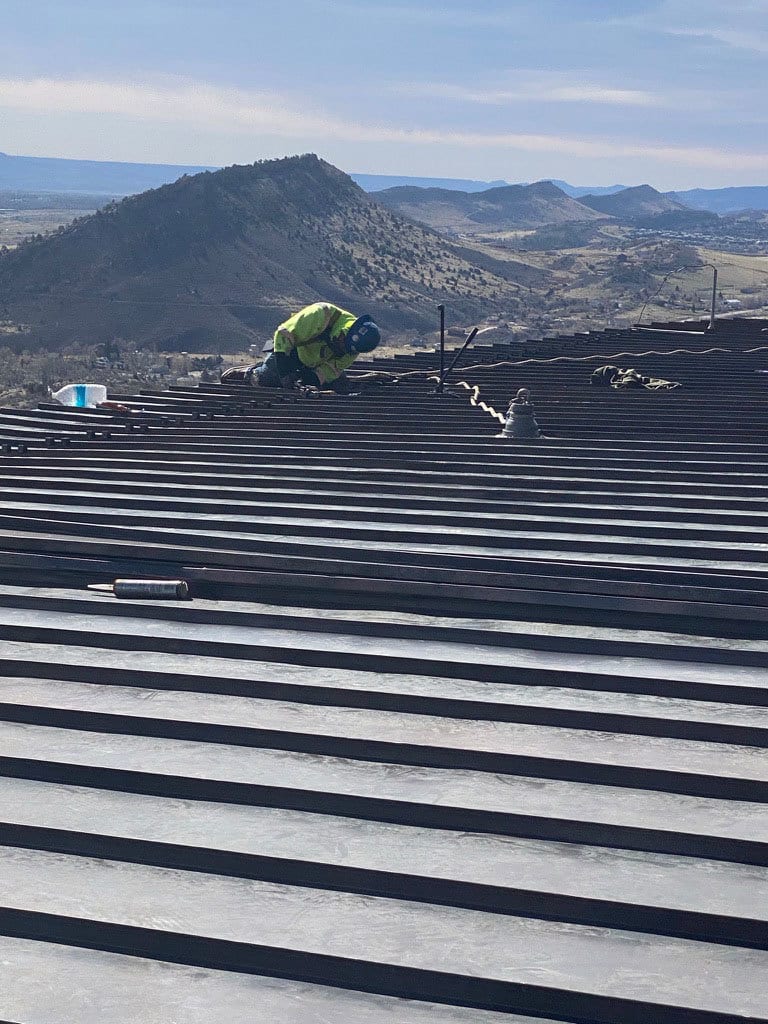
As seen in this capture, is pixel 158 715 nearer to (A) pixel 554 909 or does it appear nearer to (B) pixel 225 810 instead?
(B) pixel 225 810

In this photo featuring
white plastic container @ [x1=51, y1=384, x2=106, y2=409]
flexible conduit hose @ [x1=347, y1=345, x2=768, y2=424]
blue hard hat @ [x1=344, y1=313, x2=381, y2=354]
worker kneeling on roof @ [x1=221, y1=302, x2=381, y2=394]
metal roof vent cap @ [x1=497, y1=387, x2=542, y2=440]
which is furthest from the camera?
white plastic container @ [x1=51, y1=384, x2=106, y2=409]

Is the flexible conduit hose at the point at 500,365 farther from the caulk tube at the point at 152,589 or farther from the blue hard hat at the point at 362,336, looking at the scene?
the caulk tube at the point at 152,589

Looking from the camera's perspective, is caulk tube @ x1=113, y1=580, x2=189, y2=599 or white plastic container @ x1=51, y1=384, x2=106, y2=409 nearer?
caulk tube @ x1=113, y1=580, x2=189, y2=599

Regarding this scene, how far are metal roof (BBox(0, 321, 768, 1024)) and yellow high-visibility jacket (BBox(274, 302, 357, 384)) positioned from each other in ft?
19.1

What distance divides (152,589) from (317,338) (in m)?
9.21

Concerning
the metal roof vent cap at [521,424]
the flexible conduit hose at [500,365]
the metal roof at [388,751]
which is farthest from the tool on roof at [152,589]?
the flexible conduit hose at [500,365]

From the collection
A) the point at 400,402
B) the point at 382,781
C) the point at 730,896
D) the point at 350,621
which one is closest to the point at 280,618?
the point at 350,621

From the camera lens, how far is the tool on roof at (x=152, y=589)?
8258 millimetres

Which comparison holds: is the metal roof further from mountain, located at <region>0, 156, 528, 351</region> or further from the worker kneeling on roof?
mountain, located at <region>0, 156, 528, 351</region>

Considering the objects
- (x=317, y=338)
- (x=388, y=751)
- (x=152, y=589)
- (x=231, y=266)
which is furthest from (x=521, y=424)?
(x=231, y=266)

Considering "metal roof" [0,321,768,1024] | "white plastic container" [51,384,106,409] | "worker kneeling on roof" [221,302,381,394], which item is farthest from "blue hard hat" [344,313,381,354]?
"metal roof" [0,321,768,1024]

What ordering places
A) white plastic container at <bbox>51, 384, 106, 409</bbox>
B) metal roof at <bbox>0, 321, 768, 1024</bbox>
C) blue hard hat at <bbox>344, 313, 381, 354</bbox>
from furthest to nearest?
white plastic container at <bbox>51, 384, 106, 409</bbox> → blue hard hat at <bbox>344, 313, 381, 354</bbox> → metal roof at <bbox>0, 321, 768, 1024</bbox>

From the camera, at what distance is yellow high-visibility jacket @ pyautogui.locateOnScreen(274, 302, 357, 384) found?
16.8m

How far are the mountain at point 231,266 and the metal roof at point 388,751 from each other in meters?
73.0
